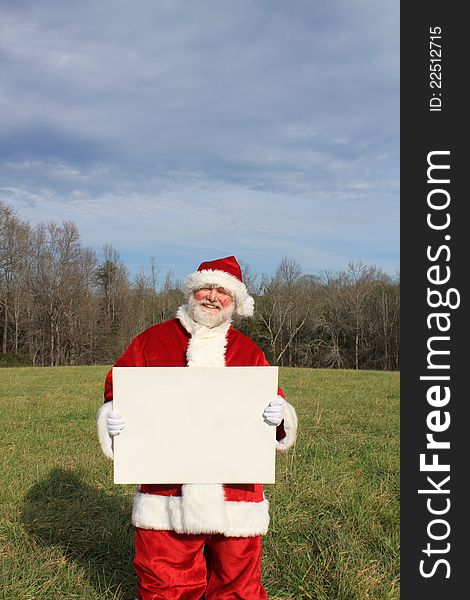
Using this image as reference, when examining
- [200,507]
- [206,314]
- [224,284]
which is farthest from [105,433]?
[224,284]

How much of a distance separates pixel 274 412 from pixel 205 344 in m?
0.64

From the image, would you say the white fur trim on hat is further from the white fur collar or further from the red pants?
the red pants

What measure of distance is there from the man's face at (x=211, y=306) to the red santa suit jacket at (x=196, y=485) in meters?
0.05

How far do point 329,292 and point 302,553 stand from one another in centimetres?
4747

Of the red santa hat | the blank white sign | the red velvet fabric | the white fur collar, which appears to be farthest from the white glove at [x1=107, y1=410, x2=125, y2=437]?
the red santa hat

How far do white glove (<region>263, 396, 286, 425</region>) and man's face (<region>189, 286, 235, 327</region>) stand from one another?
2.20 ft

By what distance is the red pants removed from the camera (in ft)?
10.7

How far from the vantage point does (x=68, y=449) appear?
24.3 ft

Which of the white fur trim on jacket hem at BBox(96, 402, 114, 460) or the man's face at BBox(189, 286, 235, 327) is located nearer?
the white fur trim on jacket hem at BBox(96, 402, 114, 460)

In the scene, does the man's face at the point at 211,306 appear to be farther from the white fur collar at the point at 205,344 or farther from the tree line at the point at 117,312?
the tree line at the point at 117,312

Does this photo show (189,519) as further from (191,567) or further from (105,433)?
(105,433)

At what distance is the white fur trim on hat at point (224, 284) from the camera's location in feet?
11.4

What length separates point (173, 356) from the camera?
3.45 metres

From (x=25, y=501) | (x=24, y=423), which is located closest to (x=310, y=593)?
(x=25, y=501)
